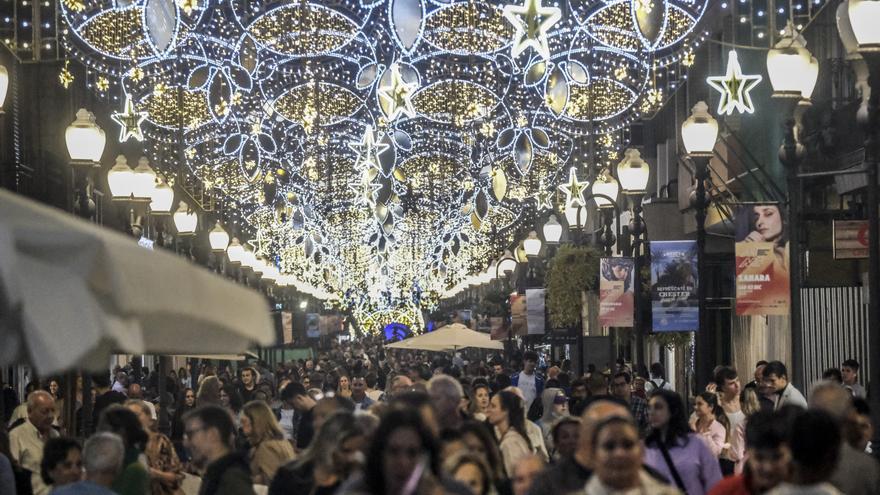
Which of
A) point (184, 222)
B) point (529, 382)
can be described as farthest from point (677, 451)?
point (184, 222)

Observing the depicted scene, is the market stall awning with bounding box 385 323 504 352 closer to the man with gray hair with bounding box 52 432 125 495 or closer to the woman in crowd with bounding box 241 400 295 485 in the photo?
the woman in crowd with bounding box 241 400 295 485

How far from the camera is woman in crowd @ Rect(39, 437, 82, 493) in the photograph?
10.6 meters

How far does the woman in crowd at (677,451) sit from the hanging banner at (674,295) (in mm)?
13251

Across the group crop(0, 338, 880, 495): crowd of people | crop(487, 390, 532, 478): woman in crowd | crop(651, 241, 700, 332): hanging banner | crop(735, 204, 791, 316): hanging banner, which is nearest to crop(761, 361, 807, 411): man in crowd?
crop(0, 338, 880, 495): crowd of people

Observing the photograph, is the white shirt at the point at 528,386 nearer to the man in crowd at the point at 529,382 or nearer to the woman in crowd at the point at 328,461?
the man in crowd at the point at 529,382

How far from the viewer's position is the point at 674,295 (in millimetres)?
24969

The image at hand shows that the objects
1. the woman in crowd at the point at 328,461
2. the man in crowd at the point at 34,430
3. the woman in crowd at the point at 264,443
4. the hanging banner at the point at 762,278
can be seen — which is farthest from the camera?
the hanging banner at the point at 762,278

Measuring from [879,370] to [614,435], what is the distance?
6762 mm

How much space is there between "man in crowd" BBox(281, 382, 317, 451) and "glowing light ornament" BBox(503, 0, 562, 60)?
13.7 ft

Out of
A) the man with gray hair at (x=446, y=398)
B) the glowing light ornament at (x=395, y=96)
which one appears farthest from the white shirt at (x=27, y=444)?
the glowing light ornament at (x=395, y=96)

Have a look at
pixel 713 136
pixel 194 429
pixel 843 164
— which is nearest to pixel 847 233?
pixel 713 136

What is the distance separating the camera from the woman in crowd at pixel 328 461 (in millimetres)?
9195

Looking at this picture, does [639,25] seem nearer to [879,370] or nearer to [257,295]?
[879,370]

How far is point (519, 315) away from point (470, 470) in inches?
1474
